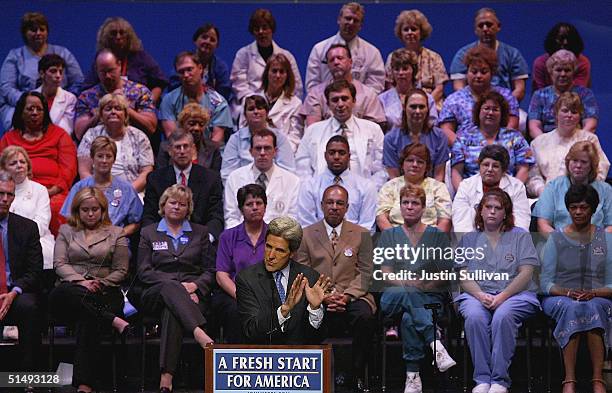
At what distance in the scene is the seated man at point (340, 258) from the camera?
250 inches

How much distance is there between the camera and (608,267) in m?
6.35

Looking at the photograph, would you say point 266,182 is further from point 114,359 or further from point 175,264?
point 114,359

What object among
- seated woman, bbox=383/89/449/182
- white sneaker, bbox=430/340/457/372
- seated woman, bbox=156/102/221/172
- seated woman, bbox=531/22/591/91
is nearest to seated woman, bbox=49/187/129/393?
seated woman, bbox=156/102/221/172

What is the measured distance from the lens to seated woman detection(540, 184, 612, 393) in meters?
6.09

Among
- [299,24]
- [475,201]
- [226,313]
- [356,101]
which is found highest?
[299,24]

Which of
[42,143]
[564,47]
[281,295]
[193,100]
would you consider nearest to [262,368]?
[281,295]

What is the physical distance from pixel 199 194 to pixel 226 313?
98cm

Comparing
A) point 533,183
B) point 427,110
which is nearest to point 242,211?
point 427,110

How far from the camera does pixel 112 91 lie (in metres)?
→ 7.86

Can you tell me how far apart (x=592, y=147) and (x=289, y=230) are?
2532 mm

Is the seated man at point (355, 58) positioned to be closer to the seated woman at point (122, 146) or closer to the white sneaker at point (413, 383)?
the seated woman at point (122, 146)

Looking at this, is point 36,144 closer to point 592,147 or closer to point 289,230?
point 289,230

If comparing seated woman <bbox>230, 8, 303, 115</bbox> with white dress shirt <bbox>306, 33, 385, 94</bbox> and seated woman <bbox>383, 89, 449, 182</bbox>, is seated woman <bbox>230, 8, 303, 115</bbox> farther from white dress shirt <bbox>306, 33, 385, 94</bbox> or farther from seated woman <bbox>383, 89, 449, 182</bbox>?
seated woman <bbox>383, 89, 449, 182</bbox>

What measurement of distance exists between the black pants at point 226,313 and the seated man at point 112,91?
5.78 feet
